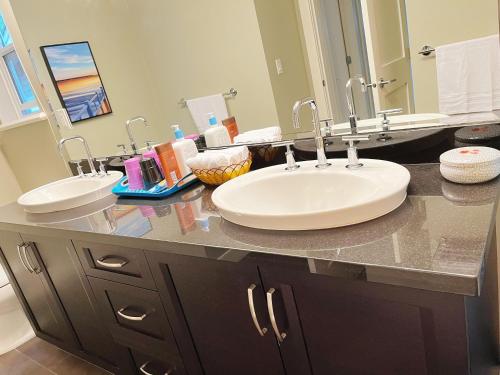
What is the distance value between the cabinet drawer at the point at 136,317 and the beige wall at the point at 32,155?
124 cm

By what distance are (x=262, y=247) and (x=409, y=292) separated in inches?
11.5

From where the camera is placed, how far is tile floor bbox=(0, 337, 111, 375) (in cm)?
192

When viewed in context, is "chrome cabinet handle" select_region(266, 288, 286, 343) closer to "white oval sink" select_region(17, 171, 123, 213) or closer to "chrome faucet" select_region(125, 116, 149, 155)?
"white oval sink" select_region(17, 171, 123, 213)

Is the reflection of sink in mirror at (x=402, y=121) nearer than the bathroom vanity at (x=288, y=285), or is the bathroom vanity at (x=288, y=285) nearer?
the bathroom vanity at (x=288, y=285)

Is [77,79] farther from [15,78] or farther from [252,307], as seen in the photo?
[252,307]

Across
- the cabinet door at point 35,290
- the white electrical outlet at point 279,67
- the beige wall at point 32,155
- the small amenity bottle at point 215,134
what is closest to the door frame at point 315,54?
the white electrical outlet at point 279,67

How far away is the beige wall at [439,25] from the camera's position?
0.92m

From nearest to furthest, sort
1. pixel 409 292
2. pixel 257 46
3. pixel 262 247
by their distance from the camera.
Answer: pixel 409 292
pixel 262 247
pixel 257 46

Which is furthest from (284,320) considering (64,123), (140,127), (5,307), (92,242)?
(5,307)

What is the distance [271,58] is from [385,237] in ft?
2.73

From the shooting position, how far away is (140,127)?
71.7 inches

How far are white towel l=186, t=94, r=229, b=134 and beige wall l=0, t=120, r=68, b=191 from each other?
1.08 m

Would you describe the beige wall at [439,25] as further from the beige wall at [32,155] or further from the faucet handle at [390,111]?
the beige wall at [32,155]

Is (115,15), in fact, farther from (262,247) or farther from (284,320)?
(284,320)
